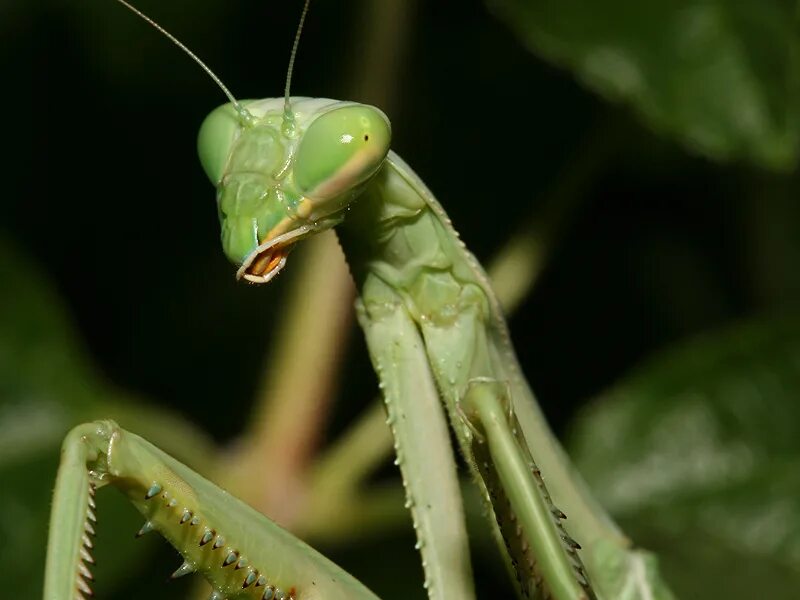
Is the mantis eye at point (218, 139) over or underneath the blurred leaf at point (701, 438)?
over

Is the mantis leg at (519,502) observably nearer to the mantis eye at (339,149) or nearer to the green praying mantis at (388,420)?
the green praying mantis at (388,420)

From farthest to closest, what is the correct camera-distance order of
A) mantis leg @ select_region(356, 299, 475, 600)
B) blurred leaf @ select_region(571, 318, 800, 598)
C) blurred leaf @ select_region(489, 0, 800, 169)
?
blurred leaf @ select_region(571, 318, 800, 598), blurred leaf @ select_region(489, 0, 800, 169), mantis leg @ select_region(356, 299, 475, 600)

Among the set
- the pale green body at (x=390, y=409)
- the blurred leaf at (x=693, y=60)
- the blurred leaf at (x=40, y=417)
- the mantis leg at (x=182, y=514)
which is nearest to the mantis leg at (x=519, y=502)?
the pale green body at (x=390, y=409)

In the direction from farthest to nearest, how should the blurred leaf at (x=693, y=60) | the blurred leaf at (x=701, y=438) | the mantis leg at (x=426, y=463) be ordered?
the blurred leaf at (x=701, y=438)
the blurred leaf at (x=693, y=60)
the mantis leg at (x=426, y=463)

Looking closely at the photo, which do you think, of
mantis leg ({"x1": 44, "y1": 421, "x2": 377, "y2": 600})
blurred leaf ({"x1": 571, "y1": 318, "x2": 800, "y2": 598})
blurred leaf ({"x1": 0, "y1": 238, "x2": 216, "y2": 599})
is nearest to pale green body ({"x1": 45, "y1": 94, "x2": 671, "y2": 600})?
mantis leg ({"x1": 44, "y1": 421, "x2": 377, "y2": 600})

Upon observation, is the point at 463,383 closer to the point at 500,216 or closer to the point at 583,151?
the point at 583,151

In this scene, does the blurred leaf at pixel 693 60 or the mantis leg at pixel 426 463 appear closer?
the mantis leg at pixel 426 463

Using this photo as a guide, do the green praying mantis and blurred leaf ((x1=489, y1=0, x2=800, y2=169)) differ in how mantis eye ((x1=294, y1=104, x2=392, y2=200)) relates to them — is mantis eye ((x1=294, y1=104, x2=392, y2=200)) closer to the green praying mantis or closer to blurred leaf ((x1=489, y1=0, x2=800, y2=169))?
the green praying mantis

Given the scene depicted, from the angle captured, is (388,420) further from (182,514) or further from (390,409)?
(182,514)
